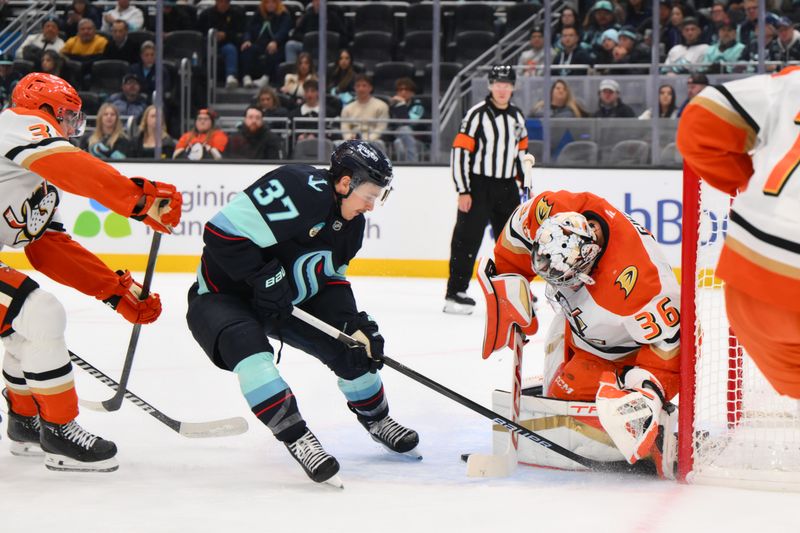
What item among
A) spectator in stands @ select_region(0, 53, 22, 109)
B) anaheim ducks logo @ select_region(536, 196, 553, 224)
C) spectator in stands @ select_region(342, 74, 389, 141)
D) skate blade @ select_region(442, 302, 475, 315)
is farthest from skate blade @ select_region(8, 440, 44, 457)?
spectator in stands @ select_region(0, 53, 22, 109)

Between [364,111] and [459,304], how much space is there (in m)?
2.40

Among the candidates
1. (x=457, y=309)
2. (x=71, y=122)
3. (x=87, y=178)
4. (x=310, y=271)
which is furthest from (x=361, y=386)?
(x=457, y=309)

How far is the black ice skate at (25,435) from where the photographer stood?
3006mm

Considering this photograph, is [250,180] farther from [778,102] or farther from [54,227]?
[778,102]

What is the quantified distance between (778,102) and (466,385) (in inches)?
90.3

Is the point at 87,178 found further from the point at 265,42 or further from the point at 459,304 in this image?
the point at 265,42

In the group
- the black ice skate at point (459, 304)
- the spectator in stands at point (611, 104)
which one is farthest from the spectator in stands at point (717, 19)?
the black ice skate at point (459, 304)

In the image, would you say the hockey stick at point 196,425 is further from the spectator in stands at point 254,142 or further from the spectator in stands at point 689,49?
the spectator in stands at point 689,49

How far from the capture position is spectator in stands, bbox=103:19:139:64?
852 cm

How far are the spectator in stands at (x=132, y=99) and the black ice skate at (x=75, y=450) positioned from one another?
5192 mm

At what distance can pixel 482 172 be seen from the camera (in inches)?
226

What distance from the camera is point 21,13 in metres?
9.16

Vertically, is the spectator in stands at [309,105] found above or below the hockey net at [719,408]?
above

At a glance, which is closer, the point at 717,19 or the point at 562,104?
the point at 562,104
